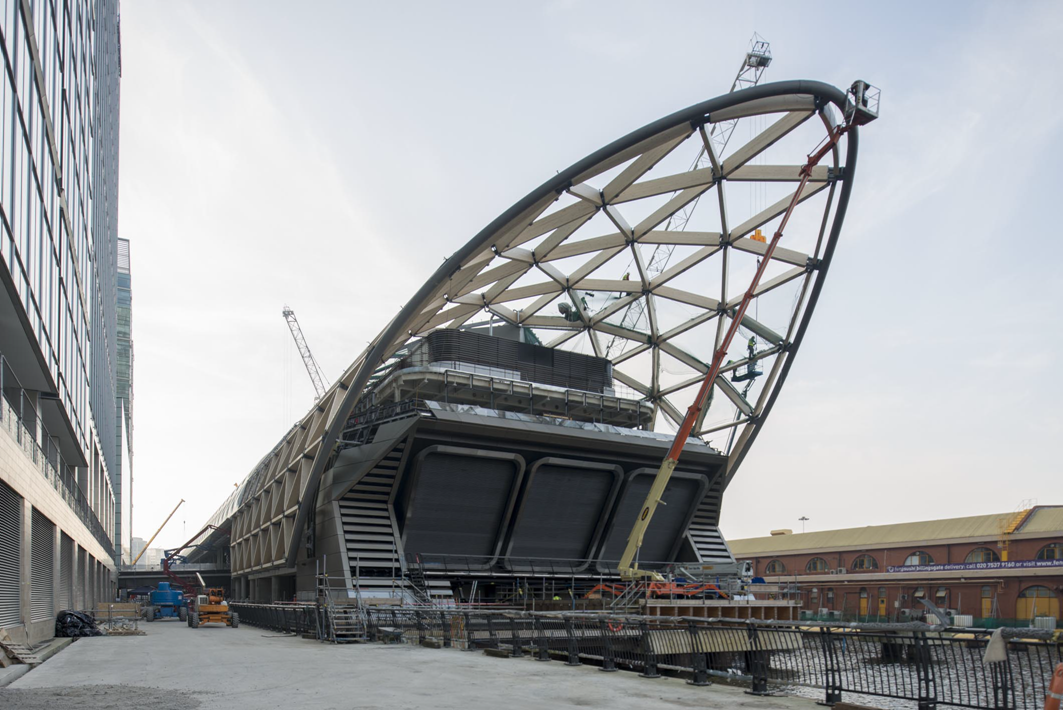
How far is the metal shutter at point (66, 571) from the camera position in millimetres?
36406

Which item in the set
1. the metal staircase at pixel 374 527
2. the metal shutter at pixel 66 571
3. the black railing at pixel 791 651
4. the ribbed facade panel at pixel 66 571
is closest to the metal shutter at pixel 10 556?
the black railing at pixel 791 651

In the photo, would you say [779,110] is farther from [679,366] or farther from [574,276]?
[679,366]

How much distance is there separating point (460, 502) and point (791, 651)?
29244 millimetres

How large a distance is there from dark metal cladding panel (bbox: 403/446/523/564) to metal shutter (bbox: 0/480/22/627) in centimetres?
1961

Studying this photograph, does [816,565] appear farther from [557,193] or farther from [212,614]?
[557,193]

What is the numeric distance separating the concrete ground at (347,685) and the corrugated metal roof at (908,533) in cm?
5615

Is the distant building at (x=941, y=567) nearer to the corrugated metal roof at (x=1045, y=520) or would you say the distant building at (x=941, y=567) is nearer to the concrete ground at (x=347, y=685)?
the corrugated metal roof at (x=1045, y=520)

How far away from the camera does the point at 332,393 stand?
48312 mm

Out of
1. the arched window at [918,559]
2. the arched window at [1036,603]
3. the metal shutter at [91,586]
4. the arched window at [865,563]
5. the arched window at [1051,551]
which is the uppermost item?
the metal shutter at [91,586]

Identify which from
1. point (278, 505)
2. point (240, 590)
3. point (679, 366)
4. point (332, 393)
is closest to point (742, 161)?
point (679, 366)

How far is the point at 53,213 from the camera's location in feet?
98.8

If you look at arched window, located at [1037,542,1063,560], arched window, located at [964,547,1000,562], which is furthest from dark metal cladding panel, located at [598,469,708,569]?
arched window, located at [964,547,1000,562]

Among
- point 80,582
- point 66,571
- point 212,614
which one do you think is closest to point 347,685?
point 66,571

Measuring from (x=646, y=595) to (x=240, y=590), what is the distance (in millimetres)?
59206
